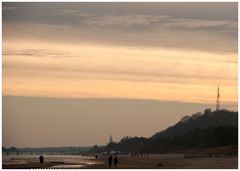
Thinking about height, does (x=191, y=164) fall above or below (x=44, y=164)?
above

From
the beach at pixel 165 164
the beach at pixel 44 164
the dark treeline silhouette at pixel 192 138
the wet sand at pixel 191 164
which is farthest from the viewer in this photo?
the dark treeline silhouette at pixel 192 138

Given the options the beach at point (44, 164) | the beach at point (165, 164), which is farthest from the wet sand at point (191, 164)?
the beach at point (44, 164)

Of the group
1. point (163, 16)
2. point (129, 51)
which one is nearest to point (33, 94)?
point (129, 51)

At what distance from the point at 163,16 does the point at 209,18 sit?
4.32 ft

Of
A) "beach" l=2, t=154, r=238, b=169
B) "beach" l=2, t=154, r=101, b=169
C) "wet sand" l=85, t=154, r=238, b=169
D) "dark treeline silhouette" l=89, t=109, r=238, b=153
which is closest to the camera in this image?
"wet sand" l=85, t=154, r=238, b=169

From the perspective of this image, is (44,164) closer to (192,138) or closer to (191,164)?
(191,164)

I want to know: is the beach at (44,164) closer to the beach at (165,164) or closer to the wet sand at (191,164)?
the beach at (165,164)

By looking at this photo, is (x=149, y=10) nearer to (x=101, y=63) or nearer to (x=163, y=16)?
(x=163, y=16)

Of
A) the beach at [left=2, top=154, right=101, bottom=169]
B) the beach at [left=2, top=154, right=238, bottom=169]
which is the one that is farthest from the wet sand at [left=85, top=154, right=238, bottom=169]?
the beach at [left=2, top=154, right=101, bottom=169]

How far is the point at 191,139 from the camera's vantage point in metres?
61.1

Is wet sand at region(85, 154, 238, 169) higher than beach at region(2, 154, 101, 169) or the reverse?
higher

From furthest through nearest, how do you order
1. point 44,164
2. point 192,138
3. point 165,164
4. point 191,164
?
point 192,138
point 44,164
point 165,164
point 191,164

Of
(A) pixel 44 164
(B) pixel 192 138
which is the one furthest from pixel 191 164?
(B) pixel 192 138

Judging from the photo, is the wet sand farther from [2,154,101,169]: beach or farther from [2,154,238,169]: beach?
[2,154,101,169]: beach
